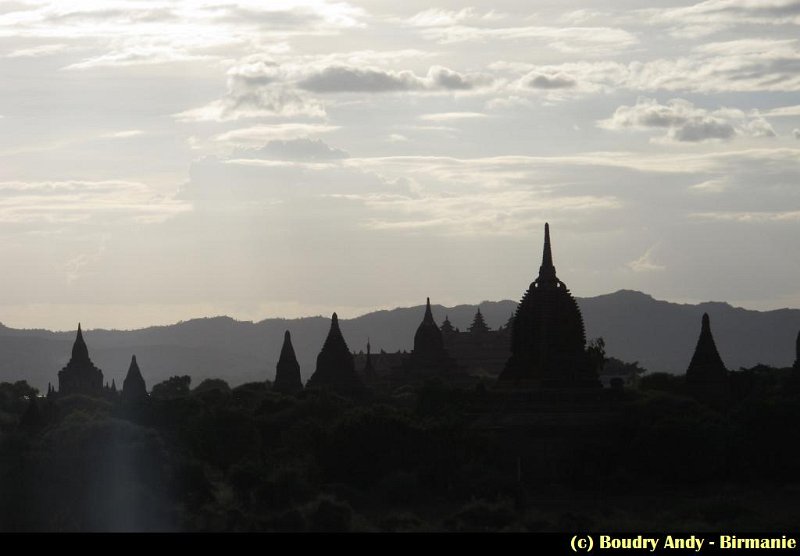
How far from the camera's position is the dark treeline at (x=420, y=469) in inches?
3374

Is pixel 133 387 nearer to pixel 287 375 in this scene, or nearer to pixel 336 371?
pixel 287 375

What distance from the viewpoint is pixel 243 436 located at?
121500mm

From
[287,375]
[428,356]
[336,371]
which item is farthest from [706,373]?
[428,356]

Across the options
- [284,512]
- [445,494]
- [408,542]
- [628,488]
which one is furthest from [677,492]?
[408,542]

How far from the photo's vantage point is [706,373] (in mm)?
137875

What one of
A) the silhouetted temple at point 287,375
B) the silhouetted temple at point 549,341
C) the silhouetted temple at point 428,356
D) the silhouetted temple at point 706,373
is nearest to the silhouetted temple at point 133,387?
the silhouetted temple at point 287,375

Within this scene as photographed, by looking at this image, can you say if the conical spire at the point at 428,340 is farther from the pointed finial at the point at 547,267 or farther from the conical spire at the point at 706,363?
the pointed finial at the point at 547,267

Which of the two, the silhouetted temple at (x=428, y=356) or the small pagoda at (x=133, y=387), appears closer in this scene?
the small pagoda at (x=133, y=387)

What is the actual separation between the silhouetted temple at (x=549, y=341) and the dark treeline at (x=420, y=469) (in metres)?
2.00

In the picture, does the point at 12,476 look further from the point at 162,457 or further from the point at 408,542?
the point at 408,542

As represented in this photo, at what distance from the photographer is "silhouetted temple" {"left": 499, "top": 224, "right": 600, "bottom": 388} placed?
123 metres

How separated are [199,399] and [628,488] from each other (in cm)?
5208

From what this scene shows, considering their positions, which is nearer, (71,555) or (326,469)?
(71,555)

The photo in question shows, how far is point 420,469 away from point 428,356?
3439 inches
